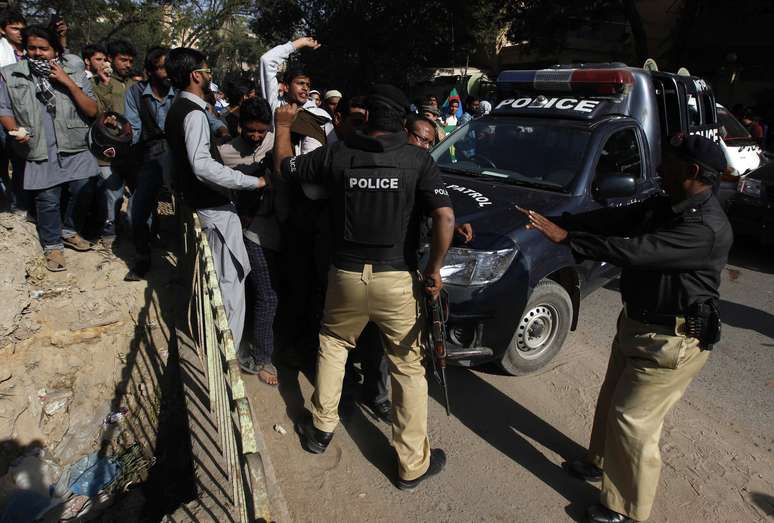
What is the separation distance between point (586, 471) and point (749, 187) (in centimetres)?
583

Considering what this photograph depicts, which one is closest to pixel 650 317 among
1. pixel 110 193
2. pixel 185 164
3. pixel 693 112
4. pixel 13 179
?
pixel 185 164

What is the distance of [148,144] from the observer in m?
4.36

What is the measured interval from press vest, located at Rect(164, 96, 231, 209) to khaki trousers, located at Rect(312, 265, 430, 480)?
43.7 inches

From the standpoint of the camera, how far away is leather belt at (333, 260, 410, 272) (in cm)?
259

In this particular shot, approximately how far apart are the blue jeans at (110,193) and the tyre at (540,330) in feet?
11.7

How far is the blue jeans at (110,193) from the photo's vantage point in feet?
15.2

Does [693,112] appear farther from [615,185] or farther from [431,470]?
[431,470]

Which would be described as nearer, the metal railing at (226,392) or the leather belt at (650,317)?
the metal railing at (226,392)

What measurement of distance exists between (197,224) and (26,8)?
18.3m

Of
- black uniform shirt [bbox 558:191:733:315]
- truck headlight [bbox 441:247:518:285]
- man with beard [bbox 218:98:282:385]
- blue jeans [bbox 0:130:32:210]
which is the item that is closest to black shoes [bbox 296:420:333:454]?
man with beard [bbox 218:98:282:385]

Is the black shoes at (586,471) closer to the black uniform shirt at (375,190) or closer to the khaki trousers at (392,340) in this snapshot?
the khaki trousers at (392,340)

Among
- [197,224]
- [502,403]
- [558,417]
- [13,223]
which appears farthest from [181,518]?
[13,223]

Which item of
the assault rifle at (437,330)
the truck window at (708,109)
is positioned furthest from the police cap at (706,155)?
the truck window at (708,109)

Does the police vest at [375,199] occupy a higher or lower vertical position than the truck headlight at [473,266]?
higher
